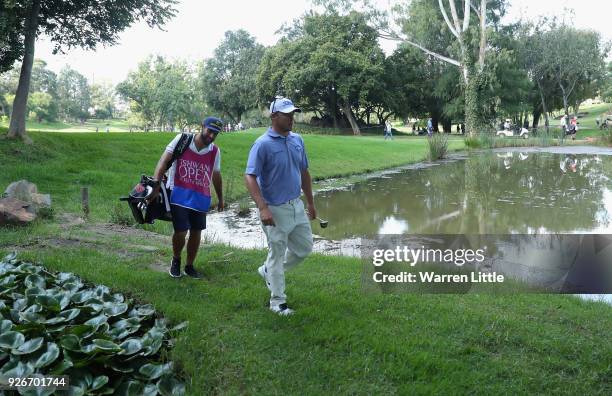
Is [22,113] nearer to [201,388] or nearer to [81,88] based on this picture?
[201,388]

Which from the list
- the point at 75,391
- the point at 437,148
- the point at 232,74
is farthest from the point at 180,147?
the point at 232,74

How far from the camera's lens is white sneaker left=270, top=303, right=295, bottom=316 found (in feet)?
14.7

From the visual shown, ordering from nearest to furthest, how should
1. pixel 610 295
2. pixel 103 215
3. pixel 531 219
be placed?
pixel 610 295, pixel 103 215, pixel 531 219

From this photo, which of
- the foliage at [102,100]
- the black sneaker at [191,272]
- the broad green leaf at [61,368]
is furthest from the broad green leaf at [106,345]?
the foliage at [102,100]

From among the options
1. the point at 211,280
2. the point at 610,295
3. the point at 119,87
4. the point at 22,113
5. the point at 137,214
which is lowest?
the point at 610,295

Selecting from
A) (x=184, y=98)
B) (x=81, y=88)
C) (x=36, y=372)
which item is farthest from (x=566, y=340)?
(x=81, y=88)

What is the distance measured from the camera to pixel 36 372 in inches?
132

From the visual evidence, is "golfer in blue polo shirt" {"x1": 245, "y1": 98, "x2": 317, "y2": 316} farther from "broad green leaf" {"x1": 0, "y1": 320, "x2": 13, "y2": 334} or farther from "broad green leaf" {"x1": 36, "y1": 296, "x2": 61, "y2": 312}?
"broad green leaf" {"x1": 0, "y1": 320, "x2": 13, "y2": 334}

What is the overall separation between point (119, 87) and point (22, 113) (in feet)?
163

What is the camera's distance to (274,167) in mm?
4496

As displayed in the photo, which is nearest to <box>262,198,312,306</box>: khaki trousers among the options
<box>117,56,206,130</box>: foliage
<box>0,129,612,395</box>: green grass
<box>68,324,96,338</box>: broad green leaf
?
<box>0,129,612,395</box>: green grass

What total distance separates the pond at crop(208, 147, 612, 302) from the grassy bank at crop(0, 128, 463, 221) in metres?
2.26

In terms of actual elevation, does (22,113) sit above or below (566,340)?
above

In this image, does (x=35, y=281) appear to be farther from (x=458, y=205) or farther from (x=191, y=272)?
(x=458, y=205)
